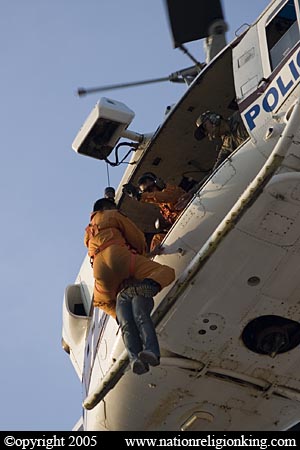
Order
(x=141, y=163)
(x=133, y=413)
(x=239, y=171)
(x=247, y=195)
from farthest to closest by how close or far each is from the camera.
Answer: (x=141, y=163), (x=133, y=413), (x=239, y=171), (x=247, y=195)

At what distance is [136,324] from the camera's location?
10266 mm

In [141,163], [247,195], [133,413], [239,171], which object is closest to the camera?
[247,195]

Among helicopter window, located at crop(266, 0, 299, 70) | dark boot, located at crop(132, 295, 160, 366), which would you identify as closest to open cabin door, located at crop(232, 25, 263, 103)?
helicopter window, located at crop(266, 0, 299, 70)

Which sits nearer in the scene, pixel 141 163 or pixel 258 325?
pixel 258 325

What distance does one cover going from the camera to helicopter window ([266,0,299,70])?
10812 mm

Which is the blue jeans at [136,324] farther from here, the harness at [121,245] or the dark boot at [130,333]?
the harness at [121,245]

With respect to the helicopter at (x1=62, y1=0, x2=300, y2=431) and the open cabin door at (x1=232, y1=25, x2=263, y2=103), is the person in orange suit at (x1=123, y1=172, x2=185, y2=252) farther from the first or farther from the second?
the open cabin door at (x1=232, y1=25, x2=263, y2=103)

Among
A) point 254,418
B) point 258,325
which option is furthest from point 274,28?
point 254,418

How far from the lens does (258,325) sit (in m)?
10.9

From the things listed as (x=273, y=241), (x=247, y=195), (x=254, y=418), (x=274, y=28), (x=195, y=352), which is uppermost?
(x=274, y=28)

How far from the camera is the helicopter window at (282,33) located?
1081 cm
